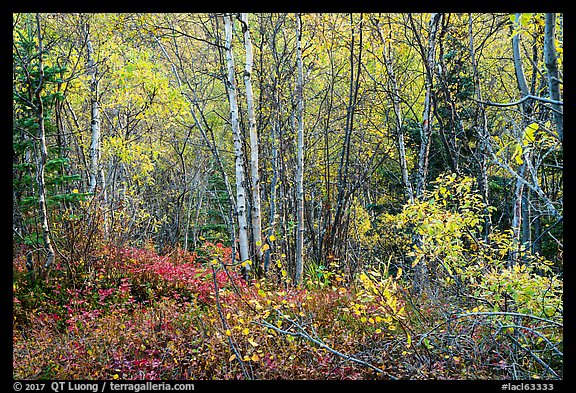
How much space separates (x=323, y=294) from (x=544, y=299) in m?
2.47

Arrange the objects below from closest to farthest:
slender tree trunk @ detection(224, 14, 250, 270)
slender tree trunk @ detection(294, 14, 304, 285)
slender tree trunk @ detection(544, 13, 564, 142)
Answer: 1. slender tree trunk @ detection(544, 13, 564, 142)
2. slender tree trunk @ detection(224, 14, 250, 270)
3. slender tree trunk @ detection(294, 14, 304, 285)

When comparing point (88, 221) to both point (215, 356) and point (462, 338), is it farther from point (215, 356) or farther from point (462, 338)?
point (462, 338)

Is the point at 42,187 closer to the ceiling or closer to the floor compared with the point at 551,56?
closer to the floor

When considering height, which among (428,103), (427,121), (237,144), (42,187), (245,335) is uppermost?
(428,103)

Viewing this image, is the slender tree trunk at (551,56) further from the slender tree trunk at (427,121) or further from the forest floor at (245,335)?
the slender tree trunk at (427,121)

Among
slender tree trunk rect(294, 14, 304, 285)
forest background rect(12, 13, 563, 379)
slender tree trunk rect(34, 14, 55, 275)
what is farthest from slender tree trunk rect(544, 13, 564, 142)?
slender tree trunk rect(34, 14, 55, 275)

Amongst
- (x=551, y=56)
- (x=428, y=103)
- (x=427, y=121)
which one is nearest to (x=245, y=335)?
(x=551, y=56)

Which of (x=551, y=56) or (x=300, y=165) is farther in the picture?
(x=300, y=165)

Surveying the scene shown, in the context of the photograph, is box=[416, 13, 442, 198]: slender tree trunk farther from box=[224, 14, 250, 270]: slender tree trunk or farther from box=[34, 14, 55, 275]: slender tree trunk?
box=[34, 14, 55, 275]: slender tree trunk

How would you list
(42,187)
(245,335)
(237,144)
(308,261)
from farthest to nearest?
(308,261) → (237,144) → (42,187) → (245,335)

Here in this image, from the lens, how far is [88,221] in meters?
6.36

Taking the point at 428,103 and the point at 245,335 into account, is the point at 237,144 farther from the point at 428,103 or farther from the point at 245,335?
the point at 245,335

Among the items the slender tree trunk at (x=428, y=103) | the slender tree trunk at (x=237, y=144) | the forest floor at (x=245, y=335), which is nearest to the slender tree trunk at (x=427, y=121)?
the slender tree trunk at (x=428, y=103)

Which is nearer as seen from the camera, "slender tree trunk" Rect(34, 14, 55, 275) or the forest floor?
the forest floor
